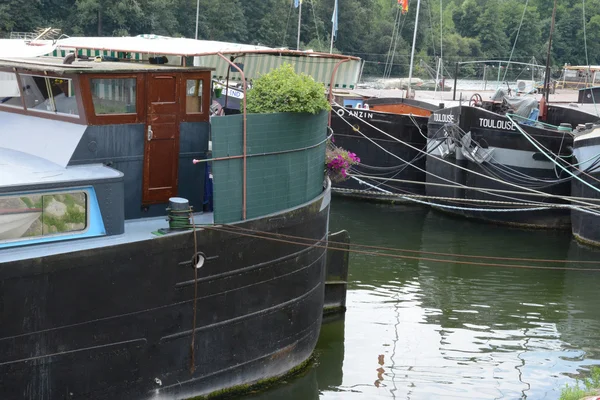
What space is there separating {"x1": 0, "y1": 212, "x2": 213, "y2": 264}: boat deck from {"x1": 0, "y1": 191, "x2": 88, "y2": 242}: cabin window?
154 millimetres

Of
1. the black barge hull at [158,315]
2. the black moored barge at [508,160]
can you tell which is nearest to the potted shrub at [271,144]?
the black barge hull at [158,315]

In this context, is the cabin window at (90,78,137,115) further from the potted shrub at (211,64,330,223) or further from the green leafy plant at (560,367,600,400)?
the green leafy plant at (560,367,600,400)

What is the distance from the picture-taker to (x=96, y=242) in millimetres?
9539

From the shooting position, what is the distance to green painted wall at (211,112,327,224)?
1018cm

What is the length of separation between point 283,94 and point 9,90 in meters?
3.48

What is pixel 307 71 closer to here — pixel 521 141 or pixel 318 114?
pixel 318 114

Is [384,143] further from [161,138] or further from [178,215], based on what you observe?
[178,215]

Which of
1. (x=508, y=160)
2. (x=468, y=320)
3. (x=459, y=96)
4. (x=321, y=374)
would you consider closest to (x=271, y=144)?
(x=321, y=374)

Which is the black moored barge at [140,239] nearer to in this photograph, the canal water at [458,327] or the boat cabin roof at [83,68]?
the boat cabin roof at [83,68]

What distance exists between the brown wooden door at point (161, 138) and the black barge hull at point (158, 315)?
1104 mm

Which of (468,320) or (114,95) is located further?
(468,320)

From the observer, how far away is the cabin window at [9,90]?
35.6ft

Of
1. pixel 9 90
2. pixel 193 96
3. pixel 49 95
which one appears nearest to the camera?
pixel 49 95

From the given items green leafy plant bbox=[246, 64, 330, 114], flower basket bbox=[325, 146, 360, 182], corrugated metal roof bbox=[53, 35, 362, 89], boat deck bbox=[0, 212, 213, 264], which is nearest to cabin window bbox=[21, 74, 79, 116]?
corrugated metal roof bbox=[53, 35, 362, 89]
